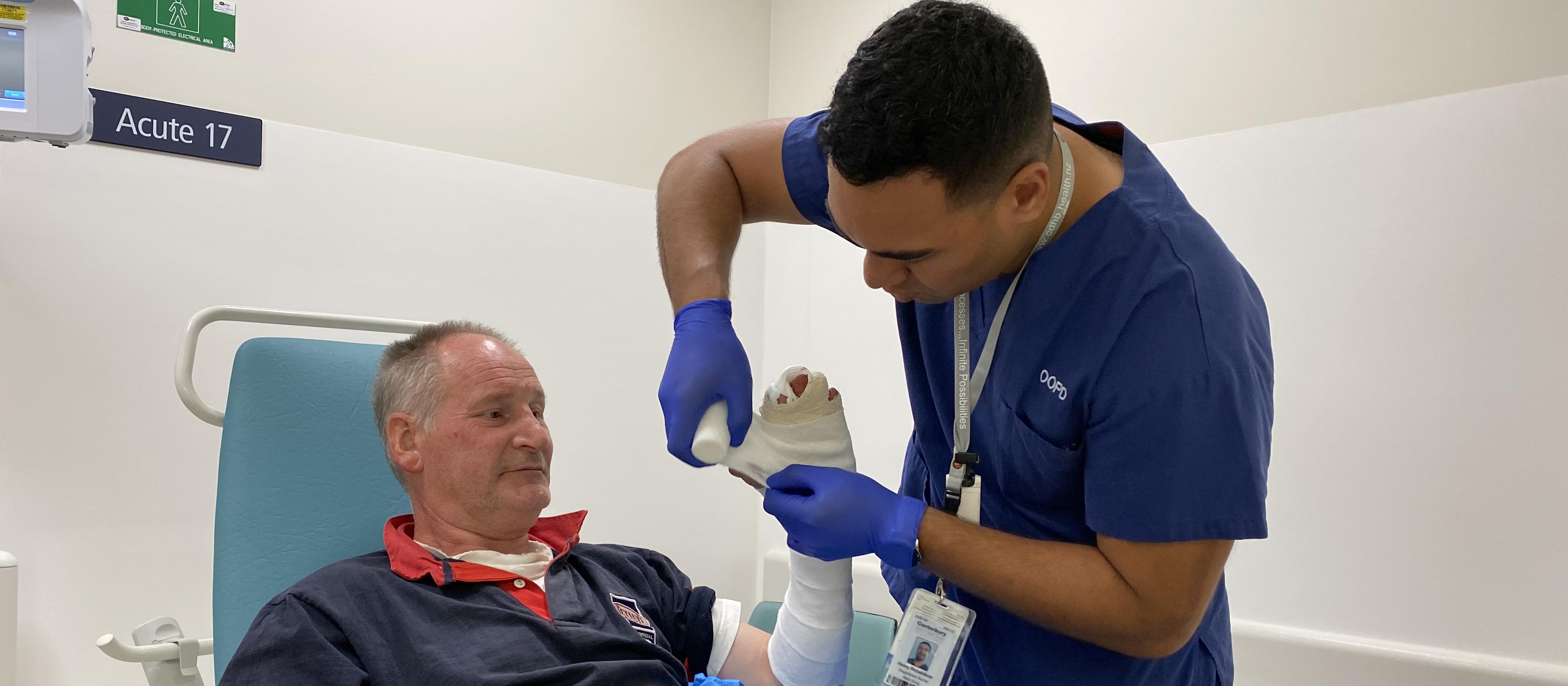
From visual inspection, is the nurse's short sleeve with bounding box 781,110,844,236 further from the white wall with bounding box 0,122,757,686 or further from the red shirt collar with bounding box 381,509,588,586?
the white wall with bounding box 0,122,757,686

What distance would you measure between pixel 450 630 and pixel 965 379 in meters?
0.82

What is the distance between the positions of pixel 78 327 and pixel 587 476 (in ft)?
4.64

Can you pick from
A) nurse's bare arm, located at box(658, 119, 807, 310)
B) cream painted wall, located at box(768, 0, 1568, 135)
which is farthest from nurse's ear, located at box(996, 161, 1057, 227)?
cream painted wall, located at box(768, 0, 1568, 135)

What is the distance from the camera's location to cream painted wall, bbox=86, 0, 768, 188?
7.97ft

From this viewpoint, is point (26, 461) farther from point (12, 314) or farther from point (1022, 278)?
point (1022, 278)

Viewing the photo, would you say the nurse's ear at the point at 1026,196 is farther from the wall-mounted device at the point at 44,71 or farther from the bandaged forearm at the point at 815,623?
the wall-mounted device at the point at 44,71

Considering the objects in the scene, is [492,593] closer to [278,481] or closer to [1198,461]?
[278,481]

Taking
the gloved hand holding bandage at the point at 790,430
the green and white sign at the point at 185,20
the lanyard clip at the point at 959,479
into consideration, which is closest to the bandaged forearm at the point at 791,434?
the gloved hand holding bandage at the point at 790,430

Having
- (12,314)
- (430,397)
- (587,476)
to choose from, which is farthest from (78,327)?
(587,476)

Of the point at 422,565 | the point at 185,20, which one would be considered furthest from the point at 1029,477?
the point at 185,20

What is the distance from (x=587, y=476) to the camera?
3084mm

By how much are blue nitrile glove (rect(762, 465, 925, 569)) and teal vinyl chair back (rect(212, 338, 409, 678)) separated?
38.9 inches

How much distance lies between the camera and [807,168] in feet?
4.38

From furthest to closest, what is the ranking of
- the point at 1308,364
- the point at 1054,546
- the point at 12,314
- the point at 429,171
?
the point at 429,171, the point at 1308,364, the point at 12,314, the point at 1054,546
